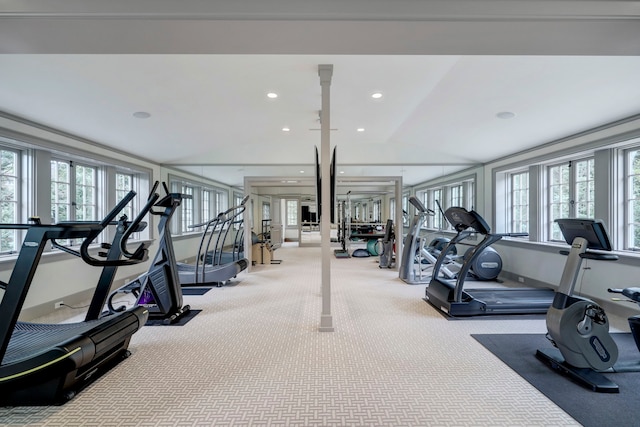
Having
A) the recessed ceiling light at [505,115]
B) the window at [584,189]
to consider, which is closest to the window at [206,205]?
the recessed ceiling light at [505,115]

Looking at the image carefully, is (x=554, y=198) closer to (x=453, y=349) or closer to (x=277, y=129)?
(x=453, y=349)

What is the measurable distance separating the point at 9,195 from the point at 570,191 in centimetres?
780

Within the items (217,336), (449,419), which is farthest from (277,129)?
(449,419)

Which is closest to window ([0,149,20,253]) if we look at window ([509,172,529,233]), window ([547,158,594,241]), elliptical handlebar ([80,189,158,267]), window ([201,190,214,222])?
elliptical handlebar ([80,189,158,267])

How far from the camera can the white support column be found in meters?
3.30

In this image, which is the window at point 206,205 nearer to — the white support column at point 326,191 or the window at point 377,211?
the white support column at point 326,191

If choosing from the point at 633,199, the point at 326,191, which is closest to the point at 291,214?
the point at 326,191

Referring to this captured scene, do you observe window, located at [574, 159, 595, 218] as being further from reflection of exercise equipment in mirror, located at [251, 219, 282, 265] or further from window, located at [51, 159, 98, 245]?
window, located at [51, 159, 98, 245]

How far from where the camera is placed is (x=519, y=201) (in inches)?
238

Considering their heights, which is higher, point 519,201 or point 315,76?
point 315,76

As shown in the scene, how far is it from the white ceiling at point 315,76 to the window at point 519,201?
2.55 ft

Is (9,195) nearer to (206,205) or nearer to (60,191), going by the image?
(60,191)

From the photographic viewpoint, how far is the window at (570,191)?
4.53 meters

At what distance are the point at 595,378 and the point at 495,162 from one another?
481cm
